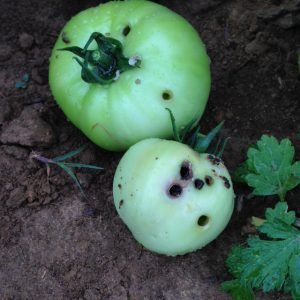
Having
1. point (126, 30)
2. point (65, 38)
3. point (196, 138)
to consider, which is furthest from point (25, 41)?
point (196, 138)

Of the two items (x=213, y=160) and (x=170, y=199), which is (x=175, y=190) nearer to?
(x=170, y=199)

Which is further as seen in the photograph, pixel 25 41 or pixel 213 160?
pixel 25 41

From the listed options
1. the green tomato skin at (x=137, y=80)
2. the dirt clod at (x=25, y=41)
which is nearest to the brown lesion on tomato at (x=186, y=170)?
the green tomato skin at (x=137, y=80)

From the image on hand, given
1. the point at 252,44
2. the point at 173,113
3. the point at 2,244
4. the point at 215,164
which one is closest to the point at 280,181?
the point at 215,164

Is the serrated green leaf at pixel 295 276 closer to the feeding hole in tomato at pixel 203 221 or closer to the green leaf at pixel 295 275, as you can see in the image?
the green leaf at pixel 295 275

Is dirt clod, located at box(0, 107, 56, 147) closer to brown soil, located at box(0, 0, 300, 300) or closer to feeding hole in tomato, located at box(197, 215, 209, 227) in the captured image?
→ brown soil, located at box(0, 0, 300, 300)

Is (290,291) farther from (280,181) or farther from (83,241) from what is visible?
(83,241)
